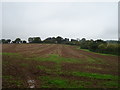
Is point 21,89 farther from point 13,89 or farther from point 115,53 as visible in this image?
point 115,53

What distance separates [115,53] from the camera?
38281 millimetres

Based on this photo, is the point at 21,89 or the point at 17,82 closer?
the point at 21,89

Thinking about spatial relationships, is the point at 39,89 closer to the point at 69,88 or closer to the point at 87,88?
the point at 69,88

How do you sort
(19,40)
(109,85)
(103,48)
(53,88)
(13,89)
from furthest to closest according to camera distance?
(19,40) → (103,48) → (109,85) → (53,88) → (13,89)

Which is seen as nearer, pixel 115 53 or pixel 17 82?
pixel 17 82

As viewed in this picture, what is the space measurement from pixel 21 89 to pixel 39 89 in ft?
3.61

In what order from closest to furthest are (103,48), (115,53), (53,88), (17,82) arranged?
(53,88) → (17,82) → (115,53) → (103,48)

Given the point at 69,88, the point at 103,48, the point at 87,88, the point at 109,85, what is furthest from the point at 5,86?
the point at 103,48

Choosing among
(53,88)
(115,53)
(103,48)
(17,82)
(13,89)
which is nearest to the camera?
(13,89)

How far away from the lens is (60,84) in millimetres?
8430

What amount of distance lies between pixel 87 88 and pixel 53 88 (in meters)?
2.33

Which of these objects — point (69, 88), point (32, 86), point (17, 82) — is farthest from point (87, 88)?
point (17, 82)

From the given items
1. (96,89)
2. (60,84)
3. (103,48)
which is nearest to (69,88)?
(60,84)

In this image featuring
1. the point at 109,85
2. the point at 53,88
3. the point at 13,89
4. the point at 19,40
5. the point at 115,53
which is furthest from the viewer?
the point at 19,40
